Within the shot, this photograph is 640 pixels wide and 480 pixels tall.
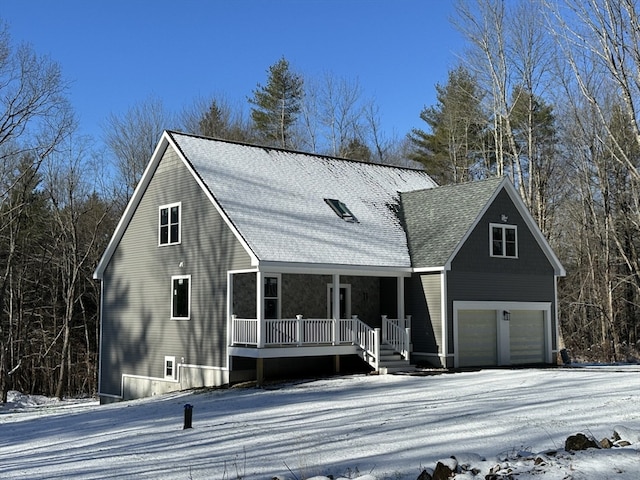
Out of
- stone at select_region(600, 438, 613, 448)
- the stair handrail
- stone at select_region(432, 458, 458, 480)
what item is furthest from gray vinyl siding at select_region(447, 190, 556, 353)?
stone at select_region(432, 458, 458, 480)

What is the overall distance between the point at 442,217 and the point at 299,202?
5132mm

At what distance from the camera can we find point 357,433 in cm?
1155

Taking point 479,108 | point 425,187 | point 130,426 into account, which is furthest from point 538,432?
point 479,108

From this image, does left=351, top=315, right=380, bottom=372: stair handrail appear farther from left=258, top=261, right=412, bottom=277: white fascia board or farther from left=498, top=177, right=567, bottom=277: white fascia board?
left=498, top=177, right=567, bottom=277: white fascia board

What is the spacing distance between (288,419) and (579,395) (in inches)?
227

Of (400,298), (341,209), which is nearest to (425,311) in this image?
(400,298)

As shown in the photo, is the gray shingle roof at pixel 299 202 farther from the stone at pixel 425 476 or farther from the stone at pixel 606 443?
the stone at pixel 606 443

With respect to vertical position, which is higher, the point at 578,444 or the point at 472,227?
the point at 472,227

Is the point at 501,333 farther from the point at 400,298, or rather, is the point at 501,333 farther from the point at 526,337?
the point at 400,298

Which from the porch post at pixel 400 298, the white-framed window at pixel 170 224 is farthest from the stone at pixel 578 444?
the white-framed window at pixel 170 224

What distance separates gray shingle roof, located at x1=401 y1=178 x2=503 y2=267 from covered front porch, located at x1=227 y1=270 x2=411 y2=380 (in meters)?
1.42

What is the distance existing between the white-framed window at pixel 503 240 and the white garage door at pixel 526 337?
210cm

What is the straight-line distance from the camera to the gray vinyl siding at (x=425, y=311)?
76.0 feet

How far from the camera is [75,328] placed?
3891 cm
